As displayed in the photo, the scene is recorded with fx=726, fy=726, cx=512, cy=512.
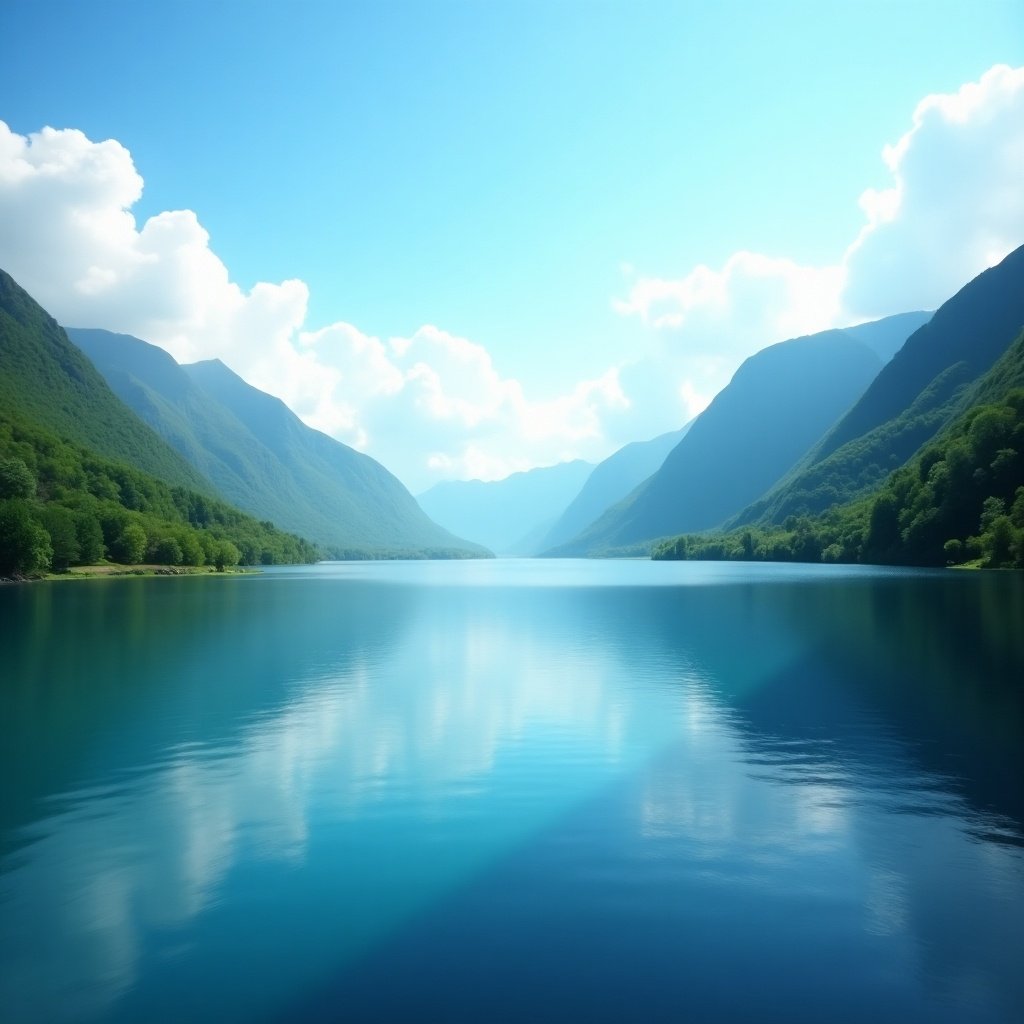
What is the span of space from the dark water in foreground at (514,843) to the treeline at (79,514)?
79299 millimetres

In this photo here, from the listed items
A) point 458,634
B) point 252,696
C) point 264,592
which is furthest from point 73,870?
point 264,592

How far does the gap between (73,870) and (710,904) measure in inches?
408

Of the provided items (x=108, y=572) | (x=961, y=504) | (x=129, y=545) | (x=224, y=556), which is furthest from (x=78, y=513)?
(x=961, y=504)

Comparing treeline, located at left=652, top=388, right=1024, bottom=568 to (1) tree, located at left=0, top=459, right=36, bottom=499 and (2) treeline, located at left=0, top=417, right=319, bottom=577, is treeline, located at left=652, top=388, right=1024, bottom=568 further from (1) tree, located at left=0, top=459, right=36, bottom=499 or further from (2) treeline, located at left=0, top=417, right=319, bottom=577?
(1) tree, located at left=0, top=459, right=36, bottom=499

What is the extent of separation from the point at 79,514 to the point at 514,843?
127 metres

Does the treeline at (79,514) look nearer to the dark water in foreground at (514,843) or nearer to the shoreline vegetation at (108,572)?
the shoreline vegetation at (108,572)

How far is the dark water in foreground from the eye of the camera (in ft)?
28.9

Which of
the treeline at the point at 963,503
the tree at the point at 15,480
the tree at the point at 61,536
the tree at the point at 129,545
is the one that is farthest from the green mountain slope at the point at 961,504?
the tree at the point at 15,480

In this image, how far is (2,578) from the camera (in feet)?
311

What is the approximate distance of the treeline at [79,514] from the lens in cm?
9756

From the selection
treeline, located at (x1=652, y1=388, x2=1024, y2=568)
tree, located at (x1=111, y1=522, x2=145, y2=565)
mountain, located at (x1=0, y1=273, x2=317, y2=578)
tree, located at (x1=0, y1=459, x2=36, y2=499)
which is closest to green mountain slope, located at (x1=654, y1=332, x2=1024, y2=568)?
treeline, located at (x1=652, y1=388, x2=1024, y2=568)

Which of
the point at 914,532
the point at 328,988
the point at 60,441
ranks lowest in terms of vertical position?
the point at 328,988

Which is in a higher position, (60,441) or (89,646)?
(60,441)

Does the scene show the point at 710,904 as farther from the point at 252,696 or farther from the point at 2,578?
the point at 2,578
